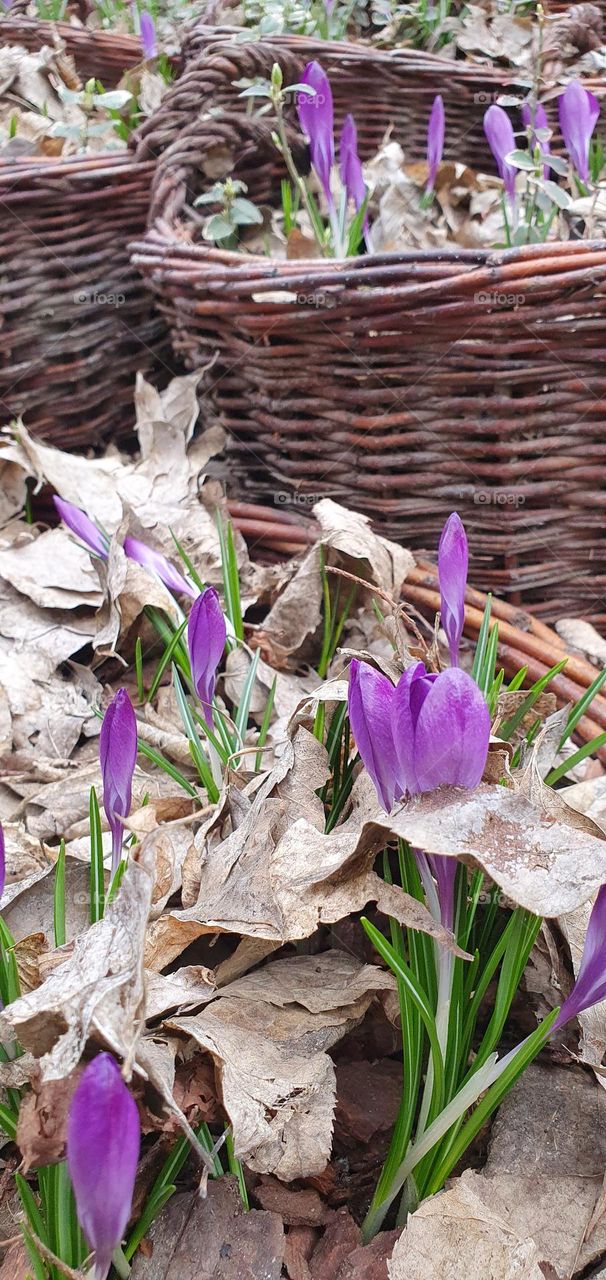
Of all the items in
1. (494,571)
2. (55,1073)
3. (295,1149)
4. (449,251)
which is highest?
(449,251)

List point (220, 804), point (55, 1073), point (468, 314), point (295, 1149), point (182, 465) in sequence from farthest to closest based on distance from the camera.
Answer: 1. point (182, 465)
2. point (468, 314)
3. point (220, 804)
4. point (295, 1149)
5. point (55, 1073)

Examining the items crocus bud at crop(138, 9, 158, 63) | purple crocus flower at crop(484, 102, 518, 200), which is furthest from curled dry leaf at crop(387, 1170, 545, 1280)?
crocus bud at crop(138, 9, 158, 63)

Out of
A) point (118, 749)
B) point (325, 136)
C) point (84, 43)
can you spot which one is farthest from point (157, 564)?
point (84, 43)

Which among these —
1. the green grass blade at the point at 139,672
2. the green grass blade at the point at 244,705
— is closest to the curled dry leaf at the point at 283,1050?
the green grass blade at the point at 244,705

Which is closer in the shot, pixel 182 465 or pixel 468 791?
pixel 468 791

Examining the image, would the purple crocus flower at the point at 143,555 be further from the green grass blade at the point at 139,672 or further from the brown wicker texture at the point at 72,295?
the brown wicker texture at the point at 72,295

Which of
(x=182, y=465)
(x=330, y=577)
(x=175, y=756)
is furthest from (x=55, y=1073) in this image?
(x=182, y=465)

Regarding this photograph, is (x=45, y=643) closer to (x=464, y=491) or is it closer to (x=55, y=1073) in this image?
(x=464, y=491)
